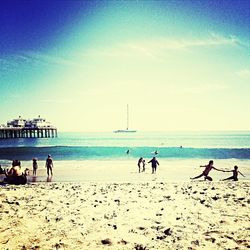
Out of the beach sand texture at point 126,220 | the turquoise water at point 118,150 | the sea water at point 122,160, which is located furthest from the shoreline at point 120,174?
the turquoise water at point 118,150

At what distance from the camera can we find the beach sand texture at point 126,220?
5.65 meters

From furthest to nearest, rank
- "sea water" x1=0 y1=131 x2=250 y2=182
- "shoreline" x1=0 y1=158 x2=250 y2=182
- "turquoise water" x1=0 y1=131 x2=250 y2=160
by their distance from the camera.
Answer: "turquoise water" x1=0 y1=131 x2=250 y2=160
"sea water" x1=0 y1=131 x2=250 y2=182
"shoreline" x1=0 y1=158 x2=250 y2=182

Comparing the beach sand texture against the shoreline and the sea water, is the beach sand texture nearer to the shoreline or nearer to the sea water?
the shoreline

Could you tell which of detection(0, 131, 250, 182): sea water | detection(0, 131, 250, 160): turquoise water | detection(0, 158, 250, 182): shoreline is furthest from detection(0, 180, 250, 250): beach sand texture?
detection(0, 131, 250, 160): turquoise water

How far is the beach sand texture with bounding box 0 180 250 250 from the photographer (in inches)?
223

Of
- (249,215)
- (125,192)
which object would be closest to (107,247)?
(249,215)

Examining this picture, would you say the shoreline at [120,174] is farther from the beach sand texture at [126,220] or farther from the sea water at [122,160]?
the beach sand texture at [126,220]

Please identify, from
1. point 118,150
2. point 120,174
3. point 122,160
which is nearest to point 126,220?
point 120,174

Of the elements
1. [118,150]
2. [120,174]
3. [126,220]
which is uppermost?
[126,220]

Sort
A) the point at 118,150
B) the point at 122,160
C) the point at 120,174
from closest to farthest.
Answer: the point at 120,174 < the point at 122,160 < the point at 118,150

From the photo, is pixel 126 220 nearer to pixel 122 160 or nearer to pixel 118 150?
pixel 122 160

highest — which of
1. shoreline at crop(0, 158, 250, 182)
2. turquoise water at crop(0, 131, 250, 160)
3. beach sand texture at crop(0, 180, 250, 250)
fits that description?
beach sand texture at crop(0, 180, 250, 250)

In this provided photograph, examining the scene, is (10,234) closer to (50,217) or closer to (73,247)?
(50,217)

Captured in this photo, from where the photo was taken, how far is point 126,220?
276 inches
